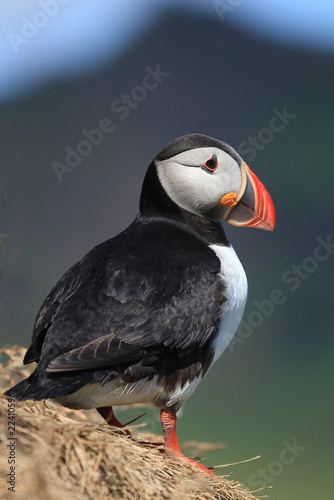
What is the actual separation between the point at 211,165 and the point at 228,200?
28 cm

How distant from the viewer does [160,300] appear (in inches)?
164

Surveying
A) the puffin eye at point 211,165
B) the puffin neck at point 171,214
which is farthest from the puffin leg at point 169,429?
the puffin eye at point 211,165

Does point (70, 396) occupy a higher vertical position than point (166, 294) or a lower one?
lower

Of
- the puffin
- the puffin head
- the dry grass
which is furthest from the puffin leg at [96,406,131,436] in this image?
the puffin head

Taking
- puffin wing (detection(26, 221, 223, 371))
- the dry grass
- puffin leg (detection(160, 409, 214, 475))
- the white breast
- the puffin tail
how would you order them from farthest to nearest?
the white breast
puffin leg (detection(160, 409, 214, 475))
puffin wing (detection(26, 221, 223, 371))
the puffin tail
the dry grass

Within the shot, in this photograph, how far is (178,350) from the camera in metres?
4.24

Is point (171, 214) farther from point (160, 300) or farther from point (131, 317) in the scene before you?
point (131, 317)

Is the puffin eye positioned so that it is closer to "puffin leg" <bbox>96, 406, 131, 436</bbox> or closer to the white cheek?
the white cheek

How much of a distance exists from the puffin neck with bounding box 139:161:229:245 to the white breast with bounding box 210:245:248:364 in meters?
0.19

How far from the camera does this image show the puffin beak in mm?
5070

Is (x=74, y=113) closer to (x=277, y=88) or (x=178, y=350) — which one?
(x=277, y=88)

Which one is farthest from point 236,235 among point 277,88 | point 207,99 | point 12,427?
point 12,427

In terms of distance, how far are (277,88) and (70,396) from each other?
29.9 meters

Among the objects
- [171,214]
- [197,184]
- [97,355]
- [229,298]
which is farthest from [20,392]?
[197,184]
